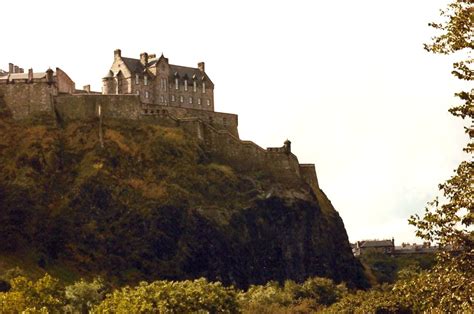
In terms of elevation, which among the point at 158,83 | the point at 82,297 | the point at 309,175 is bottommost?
the point at 82,297

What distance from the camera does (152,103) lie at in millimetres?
158375

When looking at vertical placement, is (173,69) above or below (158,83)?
above

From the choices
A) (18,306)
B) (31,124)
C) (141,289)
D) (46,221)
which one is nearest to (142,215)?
(46,221)

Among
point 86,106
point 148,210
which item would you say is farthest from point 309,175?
point 86,106

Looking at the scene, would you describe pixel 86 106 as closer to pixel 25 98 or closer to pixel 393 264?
pixel 25 98

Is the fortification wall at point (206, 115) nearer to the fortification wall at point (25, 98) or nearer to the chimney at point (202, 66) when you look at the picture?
the fortification wall at point (25, 98)

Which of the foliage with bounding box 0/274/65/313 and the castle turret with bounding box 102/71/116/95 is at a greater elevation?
the castle turret with bounding box 102/71/116/95

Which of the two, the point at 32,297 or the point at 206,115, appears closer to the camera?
the point at 32,297

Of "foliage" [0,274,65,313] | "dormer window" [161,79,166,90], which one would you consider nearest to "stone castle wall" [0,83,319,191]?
"dormer window" [161,79,166,90]

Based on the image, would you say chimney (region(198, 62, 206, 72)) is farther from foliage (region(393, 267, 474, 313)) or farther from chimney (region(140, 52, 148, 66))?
foliage (region(393, 267, 474, 313))

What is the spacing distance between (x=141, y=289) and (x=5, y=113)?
60859 mm

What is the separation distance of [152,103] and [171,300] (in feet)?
255

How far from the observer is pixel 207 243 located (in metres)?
136

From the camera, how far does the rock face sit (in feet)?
424
